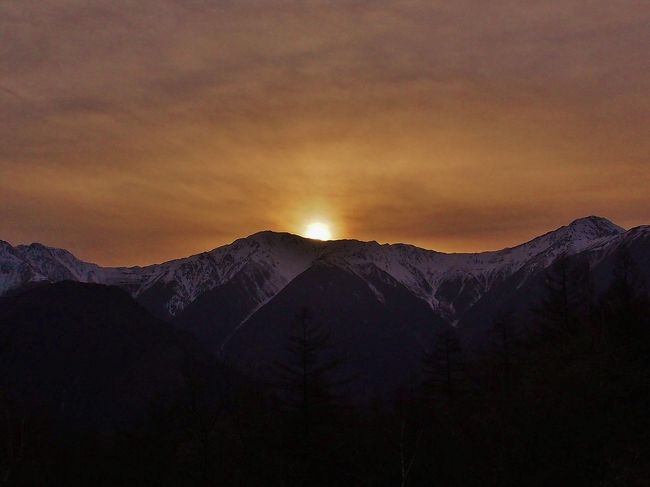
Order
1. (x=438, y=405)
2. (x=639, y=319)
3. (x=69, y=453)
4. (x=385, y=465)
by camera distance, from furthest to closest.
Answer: (x=69, y=453)
(x=438, y=405)
(x=639, y=319)
(x=385, y=465)

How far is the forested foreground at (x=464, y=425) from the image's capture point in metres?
34.4

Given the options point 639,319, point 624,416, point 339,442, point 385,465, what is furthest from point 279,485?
point 639,319

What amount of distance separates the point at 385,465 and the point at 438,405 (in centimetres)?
1056

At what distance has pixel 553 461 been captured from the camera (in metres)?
34.0

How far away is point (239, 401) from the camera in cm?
5959

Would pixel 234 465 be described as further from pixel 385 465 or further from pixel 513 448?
pixel 513 448

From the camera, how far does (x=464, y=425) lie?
1682 inches

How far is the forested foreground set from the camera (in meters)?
34.4

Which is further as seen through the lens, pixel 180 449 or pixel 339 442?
pixel 180 449

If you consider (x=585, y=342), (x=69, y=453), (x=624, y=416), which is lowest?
(x=69, y=453)

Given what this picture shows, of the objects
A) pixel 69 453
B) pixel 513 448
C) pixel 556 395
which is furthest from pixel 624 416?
pixel 69 453

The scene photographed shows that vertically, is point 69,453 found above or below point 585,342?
below

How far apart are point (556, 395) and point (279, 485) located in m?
15.6

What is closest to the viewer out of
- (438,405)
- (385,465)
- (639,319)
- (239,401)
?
(385,465)
